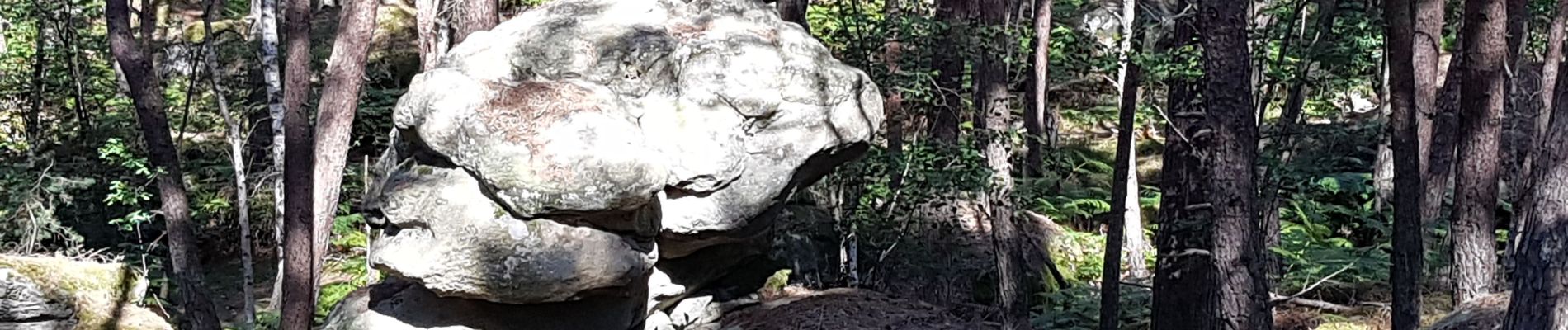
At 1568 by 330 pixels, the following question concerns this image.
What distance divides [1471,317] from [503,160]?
783 cm

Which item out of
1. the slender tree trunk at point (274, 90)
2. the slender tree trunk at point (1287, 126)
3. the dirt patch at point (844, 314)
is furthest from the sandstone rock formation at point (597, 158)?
the slender tree trunk at point (274, 90)

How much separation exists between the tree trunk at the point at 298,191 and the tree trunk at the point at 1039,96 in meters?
6.69

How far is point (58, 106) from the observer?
18297mm

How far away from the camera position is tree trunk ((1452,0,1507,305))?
36.1ft

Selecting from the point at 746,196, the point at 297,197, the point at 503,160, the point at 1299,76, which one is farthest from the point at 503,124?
the point at 1299,76

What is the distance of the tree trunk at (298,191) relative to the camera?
35.7ft

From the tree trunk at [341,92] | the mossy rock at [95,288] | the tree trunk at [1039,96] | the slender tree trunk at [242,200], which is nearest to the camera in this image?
the tree trunk at [341,92]

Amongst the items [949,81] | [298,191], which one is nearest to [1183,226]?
[949,81]

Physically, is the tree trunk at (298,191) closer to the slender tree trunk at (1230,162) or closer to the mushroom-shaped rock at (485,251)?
the mushroom-shaped rock at (485,251)

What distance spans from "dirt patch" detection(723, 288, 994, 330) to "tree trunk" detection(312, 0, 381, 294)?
445cm

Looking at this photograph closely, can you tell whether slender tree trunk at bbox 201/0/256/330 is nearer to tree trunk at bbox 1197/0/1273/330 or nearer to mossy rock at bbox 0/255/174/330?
mossy rock at bbox 0/255/174/330

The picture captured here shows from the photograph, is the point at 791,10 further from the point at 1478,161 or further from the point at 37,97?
the point at 37,97

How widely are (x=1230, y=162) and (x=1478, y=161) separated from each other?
4.94 metres

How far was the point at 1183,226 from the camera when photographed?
338 inches
